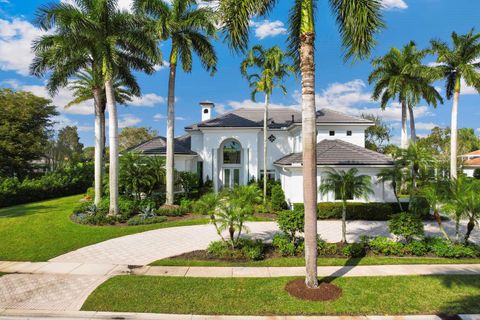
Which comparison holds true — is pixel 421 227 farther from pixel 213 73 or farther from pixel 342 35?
pixel 213 73

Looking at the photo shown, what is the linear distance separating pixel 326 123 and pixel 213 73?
11.0 metres

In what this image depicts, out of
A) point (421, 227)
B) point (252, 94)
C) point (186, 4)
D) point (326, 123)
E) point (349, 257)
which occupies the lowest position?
point (349, 257)

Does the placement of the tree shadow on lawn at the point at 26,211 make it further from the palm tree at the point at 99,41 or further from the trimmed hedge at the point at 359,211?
the trimmed hedge at the point at 359,211

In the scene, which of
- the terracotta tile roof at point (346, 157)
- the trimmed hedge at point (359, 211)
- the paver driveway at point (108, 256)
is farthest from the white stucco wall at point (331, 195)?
the paver driveway at point (108, 256)

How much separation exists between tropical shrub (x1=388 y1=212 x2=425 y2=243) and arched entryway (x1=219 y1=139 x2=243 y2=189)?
1773cm

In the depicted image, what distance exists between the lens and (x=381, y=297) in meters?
6.72

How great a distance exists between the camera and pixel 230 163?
27.1 meters

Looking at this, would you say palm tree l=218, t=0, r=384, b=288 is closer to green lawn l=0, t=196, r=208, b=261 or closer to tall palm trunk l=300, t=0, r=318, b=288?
tall palm trunk l=300, t=0, r=318, b=288

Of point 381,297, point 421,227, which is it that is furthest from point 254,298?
point 421,227

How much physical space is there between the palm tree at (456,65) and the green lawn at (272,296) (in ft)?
54.4

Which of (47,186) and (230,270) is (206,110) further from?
(230,270)

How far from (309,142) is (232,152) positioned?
20219mm

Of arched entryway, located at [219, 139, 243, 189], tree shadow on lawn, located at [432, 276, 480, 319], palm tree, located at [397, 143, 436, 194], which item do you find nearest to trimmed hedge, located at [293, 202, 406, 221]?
palm tree, located at [397, 143, 436, 194]

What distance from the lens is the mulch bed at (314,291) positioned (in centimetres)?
670
